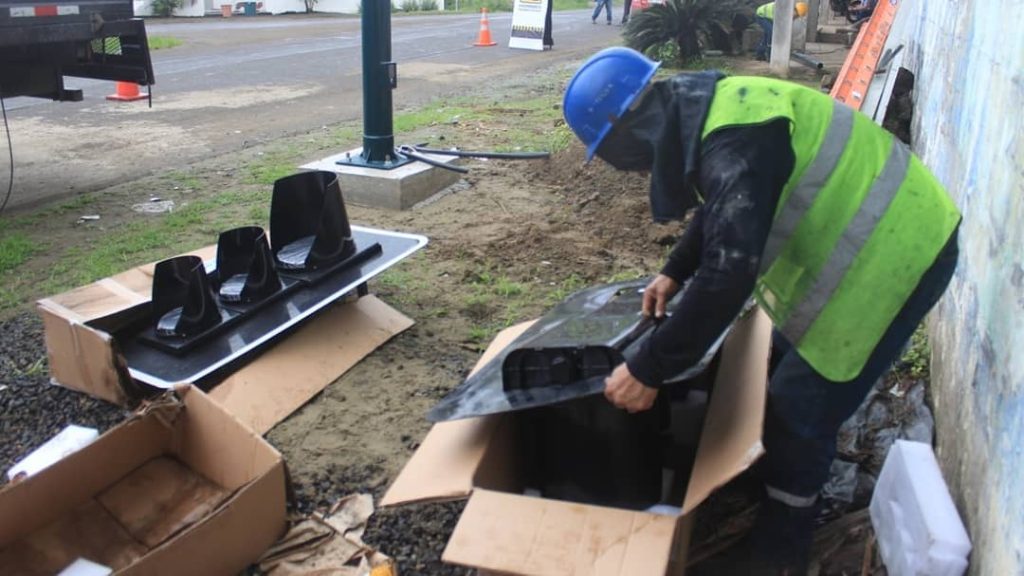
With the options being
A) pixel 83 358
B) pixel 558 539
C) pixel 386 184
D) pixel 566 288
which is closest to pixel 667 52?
pixel 386 184

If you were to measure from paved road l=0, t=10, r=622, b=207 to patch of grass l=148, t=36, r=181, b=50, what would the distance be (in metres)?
0.26

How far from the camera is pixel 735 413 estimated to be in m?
2.30

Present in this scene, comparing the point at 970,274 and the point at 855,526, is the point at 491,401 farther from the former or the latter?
the point at 970,274

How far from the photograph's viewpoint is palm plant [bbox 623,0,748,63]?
1244 cm

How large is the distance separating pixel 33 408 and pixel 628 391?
2493 mm

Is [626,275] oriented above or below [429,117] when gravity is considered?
below

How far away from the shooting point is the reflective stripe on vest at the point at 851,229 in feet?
6.72

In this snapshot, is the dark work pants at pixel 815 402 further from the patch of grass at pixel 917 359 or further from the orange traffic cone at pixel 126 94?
the orange traffic cone at pixel 126 94

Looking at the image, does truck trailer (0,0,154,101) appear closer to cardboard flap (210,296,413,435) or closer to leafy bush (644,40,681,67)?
cardboard flap (210,296,413,435)

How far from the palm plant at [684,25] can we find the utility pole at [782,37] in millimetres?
1603

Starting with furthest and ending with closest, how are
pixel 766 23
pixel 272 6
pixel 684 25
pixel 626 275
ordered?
pixel 272 6
pixel 766 23
pixel 684 25
pixel 626 275

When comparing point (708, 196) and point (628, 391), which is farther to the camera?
point (628, 391)

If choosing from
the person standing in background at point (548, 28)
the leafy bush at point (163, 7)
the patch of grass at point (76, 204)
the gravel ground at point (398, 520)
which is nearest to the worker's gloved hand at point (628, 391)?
the gravel ground at point (398, 520)

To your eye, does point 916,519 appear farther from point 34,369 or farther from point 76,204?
point 76,204
